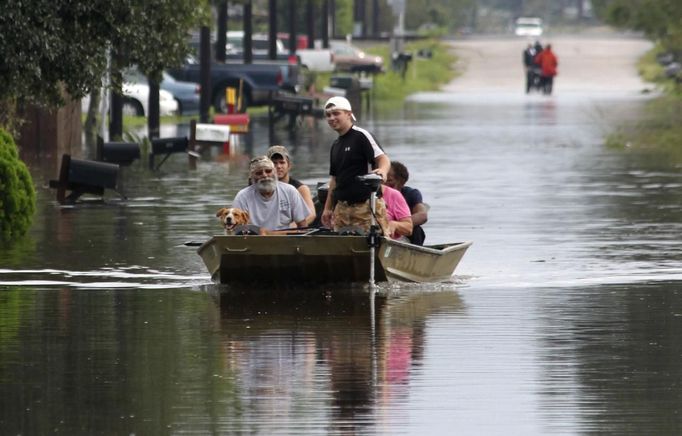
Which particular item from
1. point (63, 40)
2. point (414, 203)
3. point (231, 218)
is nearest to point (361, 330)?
point (231, 218)

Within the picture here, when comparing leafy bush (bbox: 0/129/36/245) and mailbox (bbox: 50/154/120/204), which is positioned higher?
leafy bush (bbox: 0/129/36/245)

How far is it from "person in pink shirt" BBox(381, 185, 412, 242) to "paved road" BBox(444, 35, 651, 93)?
56484 millimetres

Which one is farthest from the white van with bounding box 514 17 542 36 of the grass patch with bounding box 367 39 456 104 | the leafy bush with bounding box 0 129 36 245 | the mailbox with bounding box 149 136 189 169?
the leafy bush with bounding box 0 129 36 245

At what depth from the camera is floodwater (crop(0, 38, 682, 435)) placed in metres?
10.5

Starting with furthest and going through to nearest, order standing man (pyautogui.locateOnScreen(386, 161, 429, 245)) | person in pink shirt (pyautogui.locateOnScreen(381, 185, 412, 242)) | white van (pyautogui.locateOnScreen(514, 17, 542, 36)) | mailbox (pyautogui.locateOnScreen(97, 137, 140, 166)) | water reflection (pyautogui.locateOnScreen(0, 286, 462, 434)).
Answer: white van (pyautogui.locateOnScreen(514, 17, 542, 36)) → mailbox (pyautogui.locateOnScreen(97, 137, 140, 166)) → standing man (pyautogui.locateOnScreen(386, 161, 429, 245)) → person in pink shirt (pyautogui.locateOnScreen(381, 185, 412, 242)) → water reflection (pyautogui.locateOnScreen(0, 286, 462, 434))

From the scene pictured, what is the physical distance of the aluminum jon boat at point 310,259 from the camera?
15.5 meters

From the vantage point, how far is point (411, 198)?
17469 mm

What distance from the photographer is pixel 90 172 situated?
24.9 meters

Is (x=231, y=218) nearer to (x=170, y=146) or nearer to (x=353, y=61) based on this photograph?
(x=170, y=146)

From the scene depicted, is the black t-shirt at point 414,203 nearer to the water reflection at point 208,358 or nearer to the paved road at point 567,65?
the water reflection at point 208,358

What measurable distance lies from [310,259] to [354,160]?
0.95 meters

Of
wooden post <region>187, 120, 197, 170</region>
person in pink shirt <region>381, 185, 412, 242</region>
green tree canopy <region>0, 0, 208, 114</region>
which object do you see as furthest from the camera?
wooden post <region>187, 120, 197, 170</region>

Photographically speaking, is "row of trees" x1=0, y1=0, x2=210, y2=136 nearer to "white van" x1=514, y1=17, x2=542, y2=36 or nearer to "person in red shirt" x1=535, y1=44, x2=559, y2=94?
"person in red shirt" x1=535, y1=44, x2=559, y2=94

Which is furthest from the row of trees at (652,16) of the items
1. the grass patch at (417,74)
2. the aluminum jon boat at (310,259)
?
the aluminum jon boat at (310,259)
